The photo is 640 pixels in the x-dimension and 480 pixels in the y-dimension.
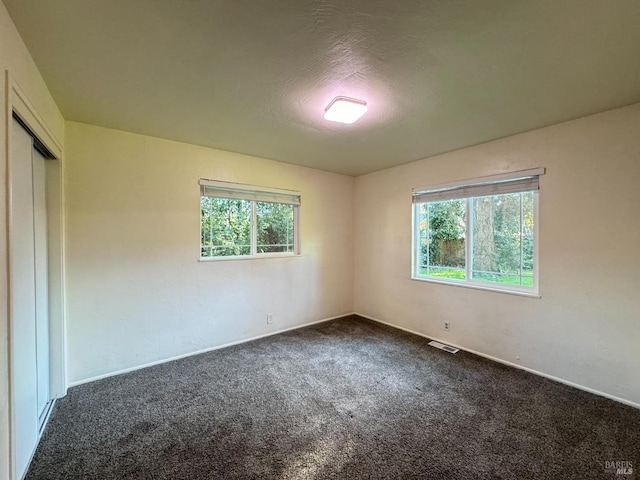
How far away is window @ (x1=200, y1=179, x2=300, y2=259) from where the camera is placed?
3.29m

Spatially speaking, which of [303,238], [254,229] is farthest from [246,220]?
[303,238]

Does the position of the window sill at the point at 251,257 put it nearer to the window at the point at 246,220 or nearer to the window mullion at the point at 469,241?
the window at the point at 246,220

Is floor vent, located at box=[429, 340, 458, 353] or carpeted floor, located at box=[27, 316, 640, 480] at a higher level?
floor vent, located at box=[429, 340, 458, 353]

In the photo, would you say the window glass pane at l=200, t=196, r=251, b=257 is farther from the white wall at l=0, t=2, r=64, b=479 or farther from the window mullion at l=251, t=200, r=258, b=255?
the white wall at l=0, t=2, r=64, b=479

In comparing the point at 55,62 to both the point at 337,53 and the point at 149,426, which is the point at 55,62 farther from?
the point at 149,426

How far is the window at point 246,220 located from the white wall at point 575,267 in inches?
82.3

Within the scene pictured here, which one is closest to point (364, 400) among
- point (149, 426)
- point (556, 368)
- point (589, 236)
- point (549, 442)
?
point (549, 442)

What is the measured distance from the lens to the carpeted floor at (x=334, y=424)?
161cm

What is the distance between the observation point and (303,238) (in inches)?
160

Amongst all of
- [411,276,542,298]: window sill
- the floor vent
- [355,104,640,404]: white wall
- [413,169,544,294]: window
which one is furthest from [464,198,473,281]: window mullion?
the floor vent

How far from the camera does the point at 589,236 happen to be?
2.38 meters

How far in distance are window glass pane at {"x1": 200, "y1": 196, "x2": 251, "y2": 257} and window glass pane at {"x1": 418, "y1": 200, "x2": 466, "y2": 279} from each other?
234cm

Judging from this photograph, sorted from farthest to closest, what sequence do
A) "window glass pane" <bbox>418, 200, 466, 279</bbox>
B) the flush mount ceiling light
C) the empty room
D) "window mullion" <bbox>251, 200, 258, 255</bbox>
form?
"window mullion" <bbox>251, 200, 258, 255</bbox>
"window glass pane" <bbox>418, 200, 466, 279</bbox>
the flush mount ceiling light
the empty room

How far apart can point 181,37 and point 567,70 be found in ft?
7.43
